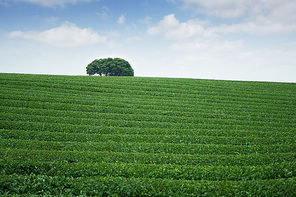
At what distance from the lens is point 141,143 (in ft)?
40.9

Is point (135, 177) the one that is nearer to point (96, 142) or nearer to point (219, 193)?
point (219, 193)

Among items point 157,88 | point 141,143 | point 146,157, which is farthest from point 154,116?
point 157,88

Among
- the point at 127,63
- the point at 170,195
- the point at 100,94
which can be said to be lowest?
the point at 170,195

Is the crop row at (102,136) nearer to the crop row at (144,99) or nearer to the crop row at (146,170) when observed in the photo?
the crop row at (146,170)

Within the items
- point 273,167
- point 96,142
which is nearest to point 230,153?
point 273,167

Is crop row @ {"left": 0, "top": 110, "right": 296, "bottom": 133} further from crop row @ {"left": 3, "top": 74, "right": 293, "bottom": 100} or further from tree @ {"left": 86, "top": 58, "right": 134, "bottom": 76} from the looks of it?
tree @ {"left": 86, "top": 58, "right": 134, "bottom": 76}

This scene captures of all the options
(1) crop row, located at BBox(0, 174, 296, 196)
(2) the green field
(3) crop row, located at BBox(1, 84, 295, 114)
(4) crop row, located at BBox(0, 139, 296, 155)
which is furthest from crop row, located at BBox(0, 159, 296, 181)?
(3) crop row, located at BBox(1, 84, 295, 114)

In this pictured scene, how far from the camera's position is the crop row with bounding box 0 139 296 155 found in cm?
1147

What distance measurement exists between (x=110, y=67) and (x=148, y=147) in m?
52.6

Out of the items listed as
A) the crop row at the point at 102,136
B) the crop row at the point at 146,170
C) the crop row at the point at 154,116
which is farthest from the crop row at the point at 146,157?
the crop row at the point at 154,116

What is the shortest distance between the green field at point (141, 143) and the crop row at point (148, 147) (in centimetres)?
6

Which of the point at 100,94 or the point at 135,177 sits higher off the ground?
the point at 100,94

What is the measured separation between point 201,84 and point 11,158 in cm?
2664

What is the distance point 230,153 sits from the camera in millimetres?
11781
